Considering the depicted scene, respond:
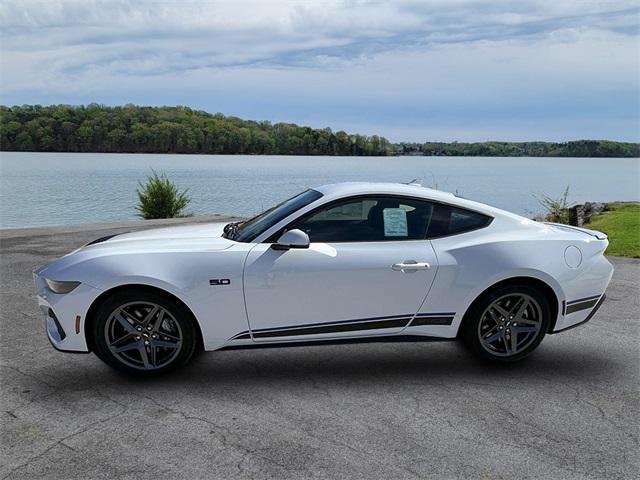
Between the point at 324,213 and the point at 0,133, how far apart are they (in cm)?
5404

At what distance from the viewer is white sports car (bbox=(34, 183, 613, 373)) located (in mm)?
4570

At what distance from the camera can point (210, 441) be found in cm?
372

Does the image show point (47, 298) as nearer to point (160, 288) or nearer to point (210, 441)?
point (160, 288)

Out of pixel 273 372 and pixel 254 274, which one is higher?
pixel 254 274

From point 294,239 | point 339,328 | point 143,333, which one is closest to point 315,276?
point 294,239

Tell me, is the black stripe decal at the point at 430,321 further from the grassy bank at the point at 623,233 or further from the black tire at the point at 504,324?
the grassy bank at the point at 623,233

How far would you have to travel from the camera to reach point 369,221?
4914mm

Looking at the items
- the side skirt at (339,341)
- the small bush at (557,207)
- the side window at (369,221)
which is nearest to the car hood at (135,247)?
the side window at (369,221)

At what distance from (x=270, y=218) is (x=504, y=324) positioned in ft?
6.96

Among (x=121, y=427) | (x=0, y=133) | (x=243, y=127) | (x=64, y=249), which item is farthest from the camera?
(x=243, y=127)

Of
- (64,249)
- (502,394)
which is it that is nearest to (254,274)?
(502,394)

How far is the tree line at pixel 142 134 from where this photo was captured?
51.0 meters

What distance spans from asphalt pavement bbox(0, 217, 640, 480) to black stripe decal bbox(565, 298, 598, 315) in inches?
20.2

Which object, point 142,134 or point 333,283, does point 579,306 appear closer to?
point 333,283
